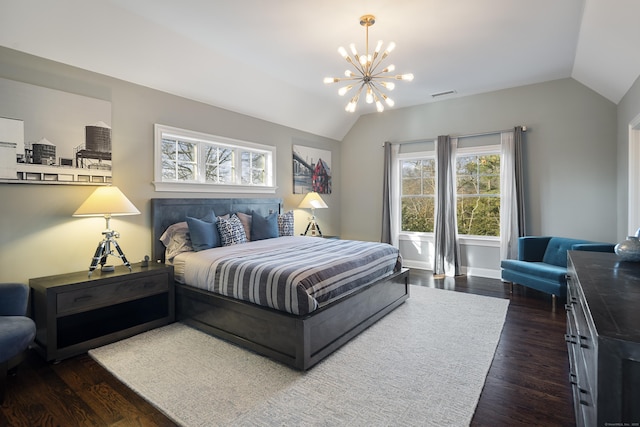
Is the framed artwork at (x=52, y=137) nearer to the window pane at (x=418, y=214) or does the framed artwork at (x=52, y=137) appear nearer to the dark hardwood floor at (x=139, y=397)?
the dark hardwood floor at (x=139, y=397)

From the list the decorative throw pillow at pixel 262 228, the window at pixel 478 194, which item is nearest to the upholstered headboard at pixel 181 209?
the decorative throw pillow at pixel 262 228

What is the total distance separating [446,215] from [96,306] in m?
4.99

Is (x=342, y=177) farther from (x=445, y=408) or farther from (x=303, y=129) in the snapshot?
(x=445, y=408)

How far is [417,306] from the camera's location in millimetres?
3867

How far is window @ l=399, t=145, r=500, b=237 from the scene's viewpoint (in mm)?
5359

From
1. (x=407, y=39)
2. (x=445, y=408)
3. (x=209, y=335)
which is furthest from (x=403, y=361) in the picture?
(x=407, y=39)

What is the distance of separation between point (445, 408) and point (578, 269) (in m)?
1.14

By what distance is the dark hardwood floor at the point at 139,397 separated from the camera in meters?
1.90

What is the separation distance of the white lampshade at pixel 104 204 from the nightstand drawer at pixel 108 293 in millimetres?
650

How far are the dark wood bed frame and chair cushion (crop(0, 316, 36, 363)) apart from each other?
124 centimetres

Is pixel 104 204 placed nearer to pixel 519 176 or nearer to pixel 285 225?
pixel 285 225

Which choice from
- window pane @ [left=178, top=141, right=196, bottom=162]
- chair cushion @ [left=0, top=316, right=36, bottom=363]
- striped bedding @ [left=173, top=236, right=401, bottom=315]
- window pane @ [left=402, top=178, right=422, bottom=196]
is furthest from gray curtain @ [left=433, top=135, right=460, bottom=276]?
chair cushion @ [left=0, top=316, right=36, bottom=363]

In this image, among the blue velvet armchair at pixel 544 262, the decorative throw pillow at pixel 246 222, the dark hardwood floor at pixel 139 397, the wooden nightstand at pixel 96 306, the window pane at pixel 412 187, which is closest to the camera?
the dark hardwood floor at pixel 139 397

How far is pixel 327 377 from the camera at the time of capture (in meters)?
2.34
